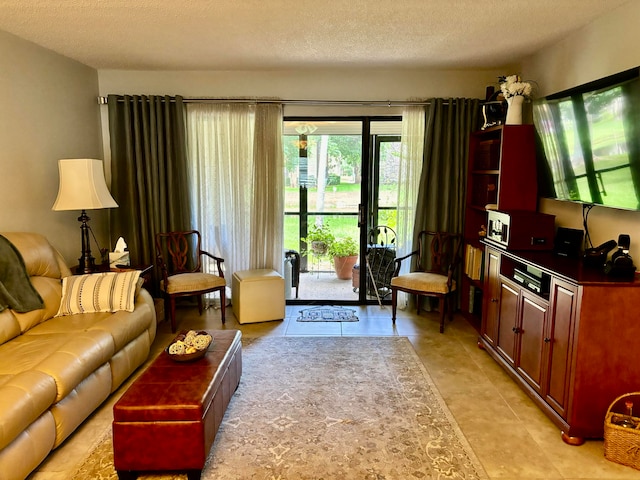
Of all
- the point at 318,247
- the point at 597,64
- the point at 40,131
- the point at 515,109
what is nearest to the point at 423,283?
the point at 318,247

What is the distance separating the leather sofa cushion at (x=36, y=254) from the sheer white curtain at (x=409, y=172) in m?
3.18

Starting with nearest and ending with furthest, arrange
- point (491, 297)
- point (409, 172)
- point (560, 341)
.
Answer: point (560, 341), point (491, 297), point (409, 172)

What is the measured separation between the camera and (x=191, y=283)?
428 centimetres

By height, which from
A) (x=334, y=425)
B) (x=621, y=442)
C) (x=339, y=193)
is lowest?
(x=334, y=425)

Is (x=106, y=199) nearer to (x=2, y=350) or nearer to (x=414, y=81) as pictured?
(x=2, y=350)

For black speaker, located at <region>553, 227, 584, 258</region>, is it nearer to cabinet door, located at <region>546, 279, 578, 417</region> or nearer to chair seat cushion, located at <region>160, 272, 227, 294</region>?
cabinet door, located at <region>546, 279, 578, 417</region>

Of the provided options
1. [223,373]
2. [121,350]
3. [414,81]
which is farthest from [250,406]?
[414,81]

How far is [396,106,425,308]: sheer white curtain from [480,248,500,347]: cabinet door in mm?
1213

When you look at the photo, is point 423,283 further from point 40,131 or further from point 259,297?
point 40,131

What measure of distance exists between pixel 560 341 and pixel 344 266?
2.83 m

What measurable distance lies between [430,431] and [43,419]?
6.70ft

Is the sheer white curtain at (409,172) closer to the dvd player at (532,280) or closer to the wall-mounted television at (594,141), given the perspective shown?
the wall-mounted television at (594,141)

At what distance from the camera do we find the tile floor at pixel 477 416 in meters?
2.31

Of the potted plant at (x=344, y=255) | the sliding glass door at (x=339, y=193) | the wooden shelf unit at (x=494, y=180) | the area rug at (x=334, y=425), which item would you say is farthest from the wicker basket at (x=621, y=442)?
the potted plant at (x=344, y=255)
